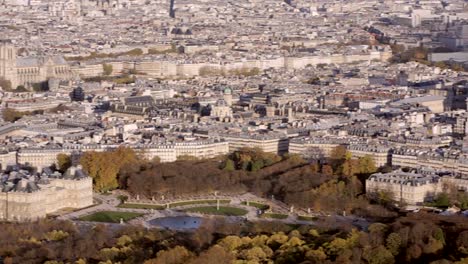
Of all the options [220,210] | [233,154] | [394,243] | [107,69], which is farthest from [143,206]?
[107,69]

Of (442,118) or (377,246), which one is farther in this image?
(442,118)

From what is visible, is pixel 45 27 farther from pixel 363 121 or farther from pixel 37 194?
pixel 37 194

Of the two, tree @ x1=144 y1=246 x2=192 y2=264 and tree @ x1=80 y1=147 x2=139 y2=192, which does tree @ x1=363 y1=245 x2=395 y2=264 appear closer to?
tree @ x1=144 y1=246 x2=192 y2=264

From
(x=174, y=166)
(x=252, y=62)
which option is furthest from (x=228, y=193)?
(x=252, y=62)

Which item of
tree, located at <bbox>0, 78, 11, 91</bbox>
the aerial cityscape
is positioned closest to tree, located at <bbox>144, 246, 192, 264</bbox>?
the aerial cityscape

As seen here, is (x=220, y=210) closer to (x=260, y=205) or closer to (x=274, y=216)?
(x=260, y=205)
